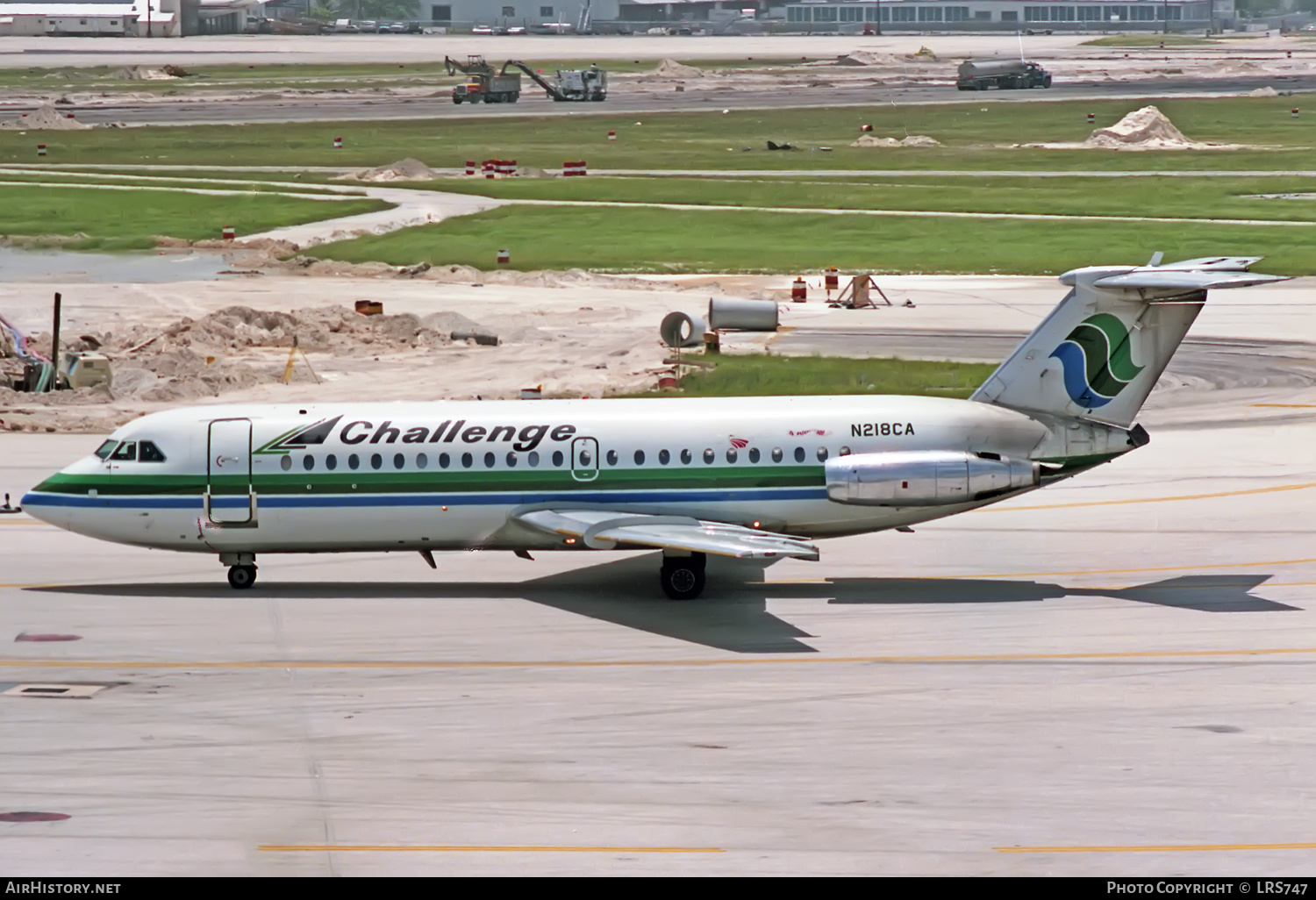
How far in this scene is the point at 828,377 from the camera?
51156 millimetres

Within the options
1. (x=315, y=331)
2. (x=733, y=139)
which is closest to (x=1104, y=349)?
(x=315, y=331)

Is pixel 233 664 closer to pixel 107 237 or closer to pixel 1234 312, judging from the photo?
pixel 1234 312

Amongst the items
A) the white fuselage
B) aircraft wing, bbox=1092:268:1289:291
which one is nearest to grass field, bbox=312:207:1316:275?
aircraft wing, bbox=1092:268:1289:291

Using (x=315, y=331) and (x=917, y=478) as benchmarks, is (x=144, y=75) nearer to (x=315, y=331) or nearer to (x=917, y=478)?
(x=315, y=331)

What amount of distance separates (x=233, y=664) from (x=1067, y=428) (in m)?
15.3

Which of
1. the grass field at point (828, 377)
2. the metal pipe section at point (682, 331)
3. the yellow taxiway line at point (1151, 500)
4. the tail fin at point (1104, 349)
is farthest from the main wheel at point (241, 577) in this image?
the metal pipe section at point (682, 331)

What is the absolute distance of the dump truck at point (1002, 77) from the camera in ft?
568

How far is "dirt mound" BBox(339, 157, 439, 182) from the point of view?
103938 millimetres

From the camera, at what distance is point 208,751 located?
23.2 m

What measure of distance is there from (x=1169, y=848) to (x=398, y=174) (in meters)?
90.1

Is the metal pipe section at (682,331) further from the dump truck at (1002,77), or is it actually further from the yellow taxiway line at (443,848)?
the dump truck at (1002,77)

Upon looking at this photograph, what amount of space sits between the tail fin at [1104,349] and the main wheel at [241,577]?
14283 mm

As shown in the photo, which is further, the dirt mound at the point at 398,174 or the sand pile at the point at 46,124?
the sand pile at the point at 46,124

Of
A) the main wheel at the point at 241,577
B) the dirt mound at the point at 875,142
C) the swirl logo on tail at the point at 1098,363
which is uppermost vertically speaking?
the dirt mound at the point at 875,142
